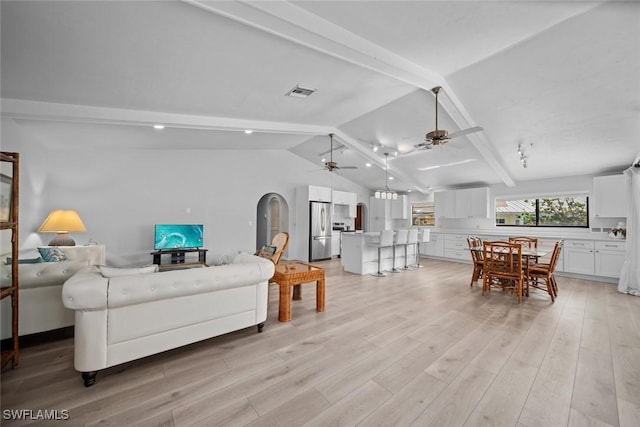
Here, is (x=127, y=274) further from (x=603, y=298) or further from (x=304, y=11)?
(x=603, y=298)

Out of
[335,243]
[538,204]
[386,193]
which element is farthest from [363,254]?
[538,204]

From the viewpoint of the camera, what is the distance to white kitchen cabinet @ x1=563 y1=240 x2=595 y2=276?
5.33 m

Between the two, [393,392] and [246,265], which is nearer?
[393,392]

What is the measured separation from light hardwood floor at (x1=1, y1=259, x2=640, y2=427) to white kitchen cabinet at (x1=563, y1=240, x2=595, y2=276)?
254cm

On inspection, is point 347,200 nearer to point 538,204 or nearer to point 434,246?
point 434,246

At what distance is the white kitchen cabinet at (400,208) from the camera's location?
370 inches

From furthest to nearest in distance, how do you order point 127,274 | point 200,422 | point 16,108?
point 16,108, point 127,274, point 200,422

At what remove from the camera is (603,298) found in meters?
4.12

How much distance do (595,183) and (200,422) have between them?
785 centimetres

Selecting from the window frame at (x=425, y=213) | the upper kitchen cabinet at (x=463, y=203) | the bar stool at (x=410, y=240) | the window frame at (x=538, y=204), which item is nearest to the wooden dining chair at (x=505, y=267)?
the bar stool at (x=410, y=240)

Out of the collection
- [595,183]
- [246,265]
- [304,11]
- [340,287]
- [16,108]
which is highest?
[304,11]

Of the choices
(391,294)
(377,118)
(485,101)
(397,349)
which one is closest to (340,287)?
(391,294)

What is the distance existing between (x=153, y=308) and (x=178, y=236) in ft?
12.5

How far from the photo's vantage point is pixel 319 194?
761 cm
